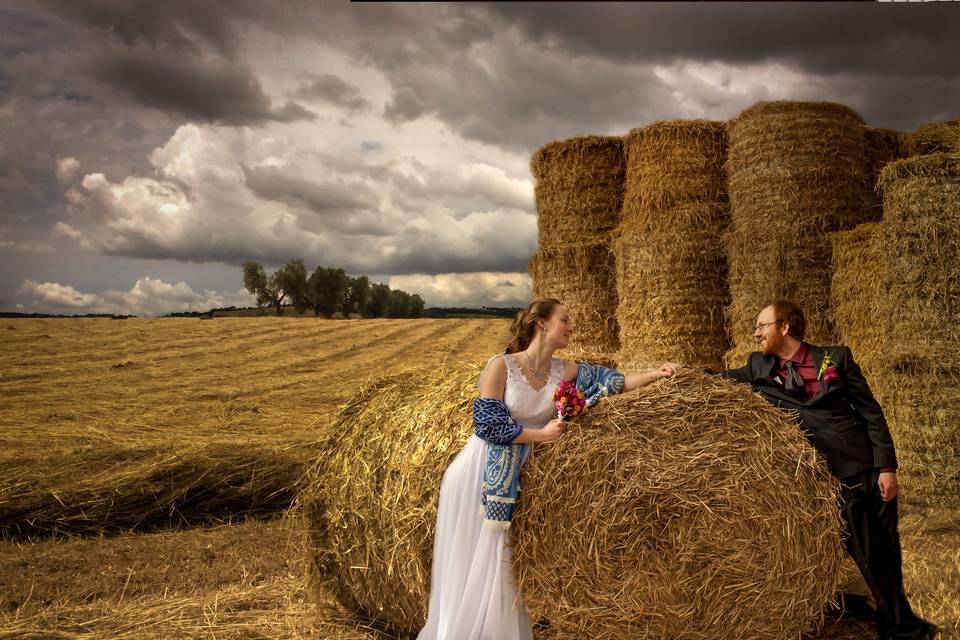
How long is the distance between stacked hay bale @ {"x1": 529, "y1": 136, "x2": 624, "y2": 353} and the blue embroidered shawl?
4.84 metres

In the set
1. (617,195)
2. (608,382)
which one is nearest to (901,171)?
(617,195)

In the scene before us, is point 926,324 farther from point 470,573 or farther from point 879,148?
point 470,573

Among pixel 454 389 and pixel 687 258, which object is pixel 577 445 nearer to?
pixel 454 389

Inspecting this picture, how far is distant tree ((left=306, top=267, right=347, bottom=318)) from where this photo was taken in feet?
102

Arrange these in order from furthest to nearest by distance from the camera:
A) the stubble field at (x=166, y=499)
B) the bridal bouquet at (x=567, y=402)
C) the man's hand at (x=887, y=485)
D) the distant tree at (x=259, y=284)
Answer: the distant tree at (x=259, y=284) → the stubble field at (x=166, y=499) → the man's hand at (x=887, y=485) → the bridal bouquet at (x=567, y=402)

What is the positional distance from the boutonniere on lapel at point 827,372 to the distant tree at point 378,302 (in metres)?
31.5

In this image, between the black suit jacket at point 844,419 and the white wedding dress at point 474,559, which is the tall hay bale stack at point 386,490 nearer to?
the white wedding dress at point 474,559

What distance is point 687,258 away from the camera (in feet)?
24.0

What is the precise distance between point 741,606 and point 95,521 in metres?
5.06

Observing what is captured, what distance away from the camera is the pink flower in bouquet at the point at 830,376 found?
12.1 feet

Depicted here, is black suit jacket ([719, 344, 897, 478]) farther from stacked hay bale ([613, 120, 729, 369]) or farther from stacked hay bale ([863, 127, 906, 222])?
stacked hay bale ([863, 127, 906, 222])

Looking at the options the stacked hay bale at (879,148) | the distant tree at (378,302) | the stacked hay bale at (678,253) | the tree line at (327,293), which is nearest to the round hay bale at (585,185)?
the stacked hay bale at (678,253)

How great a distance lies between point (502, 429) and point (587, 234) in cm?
524

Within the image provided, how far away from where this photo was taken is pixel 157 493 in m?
6.39
